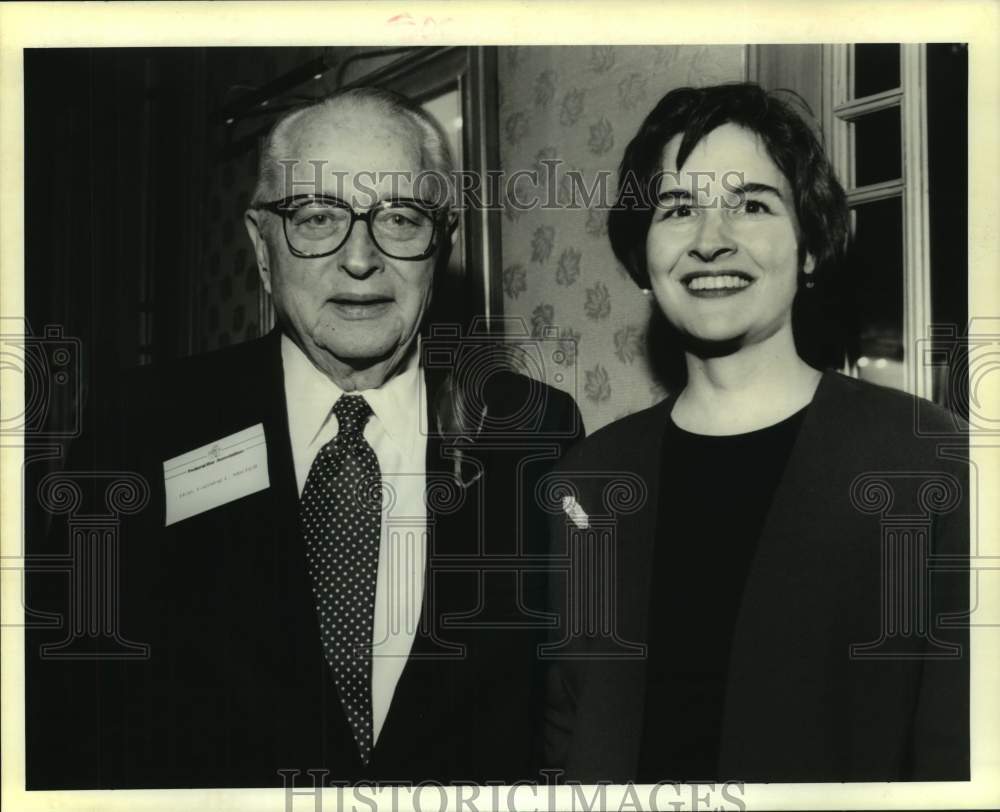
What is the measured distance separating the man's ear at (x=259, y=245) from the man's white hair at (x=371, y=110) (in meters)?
0.04

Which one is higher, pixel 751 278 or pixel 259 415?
pixel 751 278

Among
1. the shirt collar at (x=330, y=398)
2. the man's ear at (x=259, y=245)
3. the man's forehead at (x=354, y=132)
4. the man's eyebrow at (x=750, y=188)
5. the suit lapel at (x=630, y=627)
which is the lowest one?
the suit lapel at (x=630, y=627)

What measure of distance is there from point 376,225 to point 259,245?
23 centimetres

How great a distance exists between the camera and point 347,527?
1931 mm

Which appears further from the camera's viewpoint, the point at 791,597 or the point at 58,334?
the point at 58,334

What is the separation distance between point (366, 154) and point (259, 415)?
53 cm

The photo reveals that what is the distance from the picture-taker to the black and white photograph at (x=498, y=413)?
1.84 metres

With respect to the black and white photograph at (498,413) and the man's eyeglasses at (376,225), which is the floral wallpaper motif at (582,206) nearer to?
the black and white photograph at (498,413)

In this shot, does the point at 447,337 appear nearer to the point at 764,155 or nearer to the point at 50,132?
the point at 764,155

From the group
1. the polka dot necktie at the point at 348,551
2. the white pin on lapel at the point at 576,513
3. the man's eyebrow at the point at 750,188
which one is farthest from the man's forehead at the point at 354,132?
the white pin on lapel at the point at 576,513

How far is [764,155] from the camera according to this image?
184 centimetres

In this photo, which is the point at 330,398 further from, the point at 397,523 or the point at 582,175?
the point at 582,175

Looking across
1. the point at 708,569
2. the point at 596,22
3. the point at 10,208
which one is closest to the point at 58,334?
the point at 10,208

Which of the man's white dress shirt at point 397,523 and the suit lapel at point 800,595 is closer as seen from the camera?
→ the suit lapel at point 800,595
